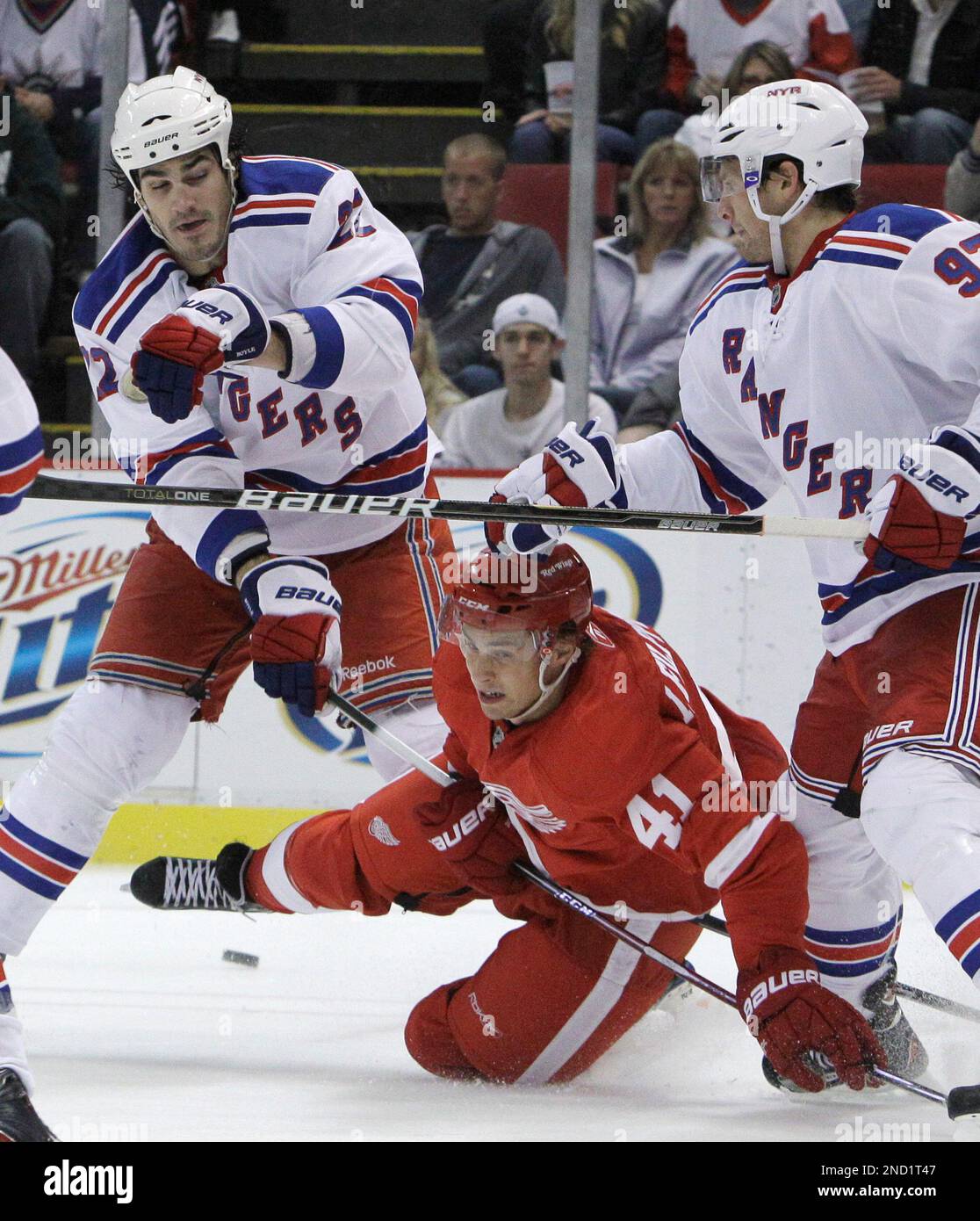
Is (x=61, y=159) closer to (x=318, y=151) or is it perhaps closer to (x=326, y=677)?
(x=318, y=151)

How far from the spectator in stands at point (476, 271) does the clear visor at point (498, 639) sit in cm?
235

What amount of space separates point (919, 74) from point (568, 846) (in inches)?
128

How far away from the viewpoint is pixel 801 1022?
2336 mm

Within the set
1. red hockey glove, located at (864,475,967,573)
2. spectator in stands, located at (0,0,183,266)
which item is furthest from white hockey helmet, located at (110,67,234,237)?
spectator in stands, located at (0,0,183,266)

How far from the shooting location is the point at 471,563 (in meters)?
2.51

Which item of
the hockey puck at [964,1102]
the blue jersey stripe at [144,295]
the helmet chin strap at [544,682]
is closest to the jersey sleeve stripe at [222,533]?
the blue jersey stripe at [144,295]

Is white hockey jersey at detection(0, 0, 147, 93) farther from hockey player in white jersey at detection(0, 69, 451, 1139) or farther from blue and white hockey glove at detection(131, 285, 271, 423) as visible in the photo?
blue and white hockey glove at detection(131, 285, 271, 423)

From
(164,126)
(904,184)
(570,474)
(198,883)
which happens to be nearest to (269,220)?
(164,126)

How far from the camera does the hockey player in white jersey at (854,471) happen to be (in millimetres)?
2215

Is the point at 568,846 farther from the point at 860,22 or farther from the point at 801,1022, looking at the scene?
the point at 860,22

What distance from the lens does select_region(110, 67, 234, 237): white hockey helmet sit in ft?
8.55

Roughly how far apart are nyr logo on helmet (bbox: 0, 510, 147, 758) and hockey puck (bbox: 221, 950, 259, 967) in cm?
108

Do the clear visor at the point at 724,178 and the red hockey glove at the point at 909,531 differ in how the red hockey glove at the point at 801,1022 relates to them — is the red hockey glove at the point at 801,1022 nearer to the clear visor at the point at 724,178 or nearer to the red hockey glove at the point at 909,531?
the red hockey glove at the point at 909,531
